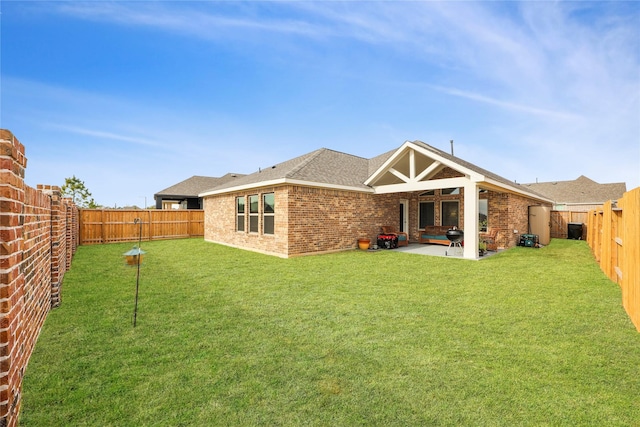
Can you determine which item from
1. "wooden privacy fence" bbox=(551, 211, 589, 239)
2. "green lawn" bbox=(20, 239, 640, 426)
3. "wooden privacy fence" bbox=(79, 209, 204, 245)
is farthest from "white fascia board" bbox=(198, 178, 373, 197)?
"wooden privacy fence" bbox=(551, 211, 589, 239)

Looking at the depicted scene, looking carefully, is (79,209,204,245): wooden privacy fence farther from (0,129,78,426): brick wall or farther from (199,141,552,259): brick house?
(0,129,78,426): brick wall

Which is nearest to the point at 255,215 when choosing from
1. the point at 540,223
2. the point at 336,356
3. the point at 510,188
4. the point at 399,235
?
the point at 399,235

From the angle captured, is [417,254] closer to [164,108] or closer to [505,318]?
[505,318]

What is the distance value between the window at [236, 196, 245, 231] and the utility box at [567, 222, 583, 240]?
2063 cm

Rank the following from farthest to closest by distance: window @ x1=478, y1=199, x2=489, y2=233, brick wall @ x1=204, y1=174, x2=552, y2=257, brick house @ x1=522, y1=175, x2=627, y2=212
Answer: brick house @ x1=522, y1=175, x2=627, y2=212, window @ x1=478, y1=199, x2=489, y2=233, brick wall @ x1=204, y1=174, x2=552, y2=257

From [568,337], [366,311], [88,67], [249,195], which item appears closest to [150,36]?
[88,67]

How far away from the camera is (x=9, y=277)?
2.18m

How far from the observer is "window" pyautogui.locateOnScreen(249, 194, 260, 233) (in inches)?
521

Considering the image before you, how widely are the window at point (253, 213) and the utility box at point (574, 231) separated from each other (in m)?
19.9

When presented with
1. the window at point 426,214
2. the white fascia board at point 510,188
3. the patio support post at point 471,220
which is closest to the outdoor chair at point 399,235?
the window at point 426,214

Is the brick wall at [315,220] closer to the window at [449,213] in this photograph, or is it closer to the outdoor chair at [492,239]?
the window at [449,213]

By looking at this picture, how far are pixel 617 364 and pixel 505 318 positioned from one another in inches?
57.9

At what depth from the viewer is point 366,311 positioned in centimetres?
500

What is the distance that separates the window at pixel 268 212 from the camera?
12008 mm
